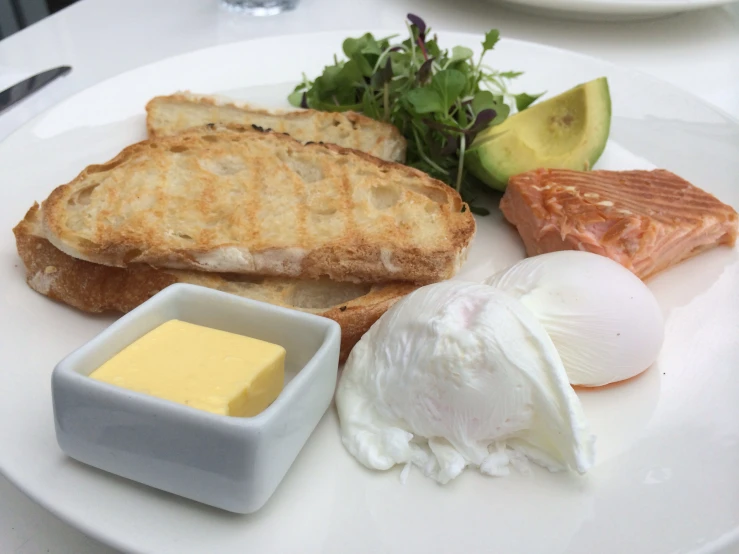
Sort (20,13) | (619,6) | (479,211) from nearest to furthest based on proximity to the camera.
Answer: (479,211), (619,6), (20,13)

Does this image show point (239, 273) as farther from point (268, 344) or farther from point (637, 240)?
point (637, 240)

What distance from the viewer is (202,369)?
1.19 metres

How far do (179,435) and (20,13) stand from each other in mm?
3834

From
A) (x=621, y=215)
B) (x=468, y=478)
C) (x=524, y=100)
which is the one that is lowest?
(x=468, y=478)

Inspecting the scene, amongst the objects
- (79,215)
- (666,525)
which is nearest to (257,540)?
(666,525)

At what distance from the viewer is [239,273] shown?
5.54 ft

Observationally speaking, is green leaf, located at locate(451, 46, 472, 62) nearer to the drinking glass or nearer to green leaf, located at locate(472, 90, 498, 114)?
green leaf, located at locate(472, 90, 498, 114)

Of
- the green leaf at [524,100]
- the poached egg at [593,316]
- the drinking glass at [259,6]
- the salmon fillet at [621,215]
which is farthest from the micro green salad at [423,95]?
the drinking glass at [259,6]

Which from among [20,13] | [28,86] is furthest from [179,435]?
[20,13]

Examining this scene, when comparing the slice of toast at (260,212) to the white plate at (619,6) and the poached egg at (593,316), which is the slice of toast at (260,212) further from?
the white plate at (619,6)

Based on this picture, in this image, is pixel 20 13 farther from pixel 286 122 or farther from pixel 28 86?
pixel 286 122

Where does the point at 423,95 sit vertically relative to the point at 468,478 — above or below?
above

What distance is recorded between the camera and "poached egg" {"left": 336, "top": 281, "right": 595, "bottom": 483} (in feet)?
4.18

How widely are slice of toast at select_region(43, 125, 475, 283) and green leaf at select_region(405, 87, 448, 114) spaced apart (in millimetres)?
272
